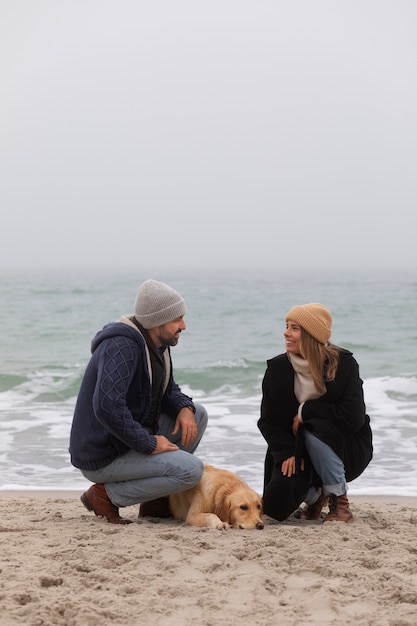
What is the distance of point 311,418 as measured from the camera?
4359 mm


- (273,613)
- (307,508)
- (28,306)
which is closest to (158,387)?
(307,508)

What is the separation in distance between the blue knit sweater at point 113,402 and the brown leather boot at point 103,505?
0.22 m

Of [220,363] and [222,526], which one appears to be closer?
[222,526]


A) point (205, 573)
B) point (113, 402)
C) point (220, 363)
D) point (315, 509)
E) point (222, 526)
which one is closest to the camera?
point (205, 573)

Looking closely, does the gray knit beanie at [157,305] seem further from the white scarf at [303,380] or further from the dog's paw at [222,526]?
the dog's paw at [222,526]

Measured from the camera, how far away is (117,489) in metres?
4.38

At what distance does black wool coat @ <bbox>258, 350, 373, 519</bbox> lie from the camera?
14.3ft

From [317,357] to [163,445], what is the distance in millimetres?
914

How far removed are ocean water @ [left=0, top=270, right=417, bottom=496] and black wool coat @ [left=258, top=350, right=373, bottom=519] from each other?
1705 mm

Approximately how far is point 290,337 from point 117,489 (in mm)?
1200

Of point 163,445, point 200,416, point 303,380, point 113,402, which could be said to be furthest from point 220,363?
point 113,402

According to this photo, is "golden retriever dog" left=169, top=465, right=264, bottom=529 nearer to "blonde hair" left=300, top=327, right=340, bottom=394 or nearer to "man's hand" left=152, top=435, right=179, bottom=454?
"man's hand" left=152, top=435, right=179, bottom=454

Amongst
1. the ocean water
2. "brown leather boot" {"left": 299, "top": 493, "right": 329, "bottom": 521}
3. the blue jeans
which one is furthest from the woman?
the ocean water

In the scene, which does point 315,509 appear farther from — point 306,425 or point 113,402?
point 113,402
